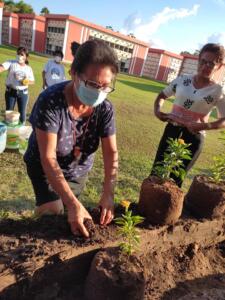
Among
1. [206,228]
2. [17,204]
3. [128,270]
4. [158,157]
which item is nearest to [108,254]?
[128,270]

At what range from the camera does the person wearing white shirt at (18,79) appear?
613cm

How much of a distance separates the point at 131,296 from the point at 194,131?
5.98ft

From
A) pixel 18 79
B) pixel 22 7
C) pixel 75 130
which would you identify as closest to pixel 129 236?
pixel 75 130

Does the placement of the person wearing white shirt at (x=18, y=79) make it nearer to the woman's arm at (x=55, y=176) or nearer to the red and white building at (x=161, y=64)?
the woman's arm at (x=55, y=176)

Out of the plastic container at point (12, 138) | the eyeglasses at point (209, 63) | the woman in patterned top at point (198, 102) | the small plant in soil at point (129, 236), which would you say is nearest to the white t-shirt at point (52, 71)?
the plastic container at point (12, 138)

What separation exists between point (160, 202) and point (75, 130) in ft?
2.78

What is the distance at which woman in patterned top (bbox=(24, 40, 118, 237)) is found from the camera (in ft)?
5.92

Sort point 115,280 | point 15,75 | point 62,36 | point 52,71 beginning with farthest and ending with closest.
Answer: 1. point 62,36
2. point 52,71
3. point 15,75
4. point 115,280

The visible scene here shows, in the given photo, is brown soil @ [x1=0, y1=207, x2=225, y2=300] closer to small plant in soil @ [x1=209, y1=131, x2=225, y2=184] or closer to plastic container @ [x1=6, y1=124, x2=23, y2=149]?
small plant in soil @ [x1=209, y1=131, x2=225, y2=184]

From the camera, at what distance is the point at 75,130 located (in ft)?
6.90

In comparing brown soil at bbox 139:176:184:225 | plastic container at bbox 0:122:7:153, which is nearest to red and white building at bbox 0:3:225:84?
plastic container at bbox 0:122:7:153

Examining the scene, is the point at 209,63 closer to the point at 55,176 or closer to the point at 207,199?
the point at 207,199

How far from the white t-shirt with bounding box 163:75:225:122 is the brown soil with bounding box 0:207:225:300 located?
1.10 metres

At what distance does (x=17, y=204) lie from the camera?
3.62m
